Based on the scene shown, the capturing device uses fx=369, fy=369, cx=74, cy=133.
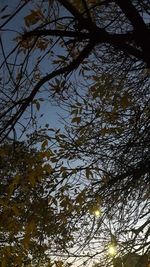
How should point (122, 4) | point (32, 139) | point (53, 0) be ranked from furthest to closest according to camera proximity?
point (32, 139) < point (53, 0) < point (122, 4)

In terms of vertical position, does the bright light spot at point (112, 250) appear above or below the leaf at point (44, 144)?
below

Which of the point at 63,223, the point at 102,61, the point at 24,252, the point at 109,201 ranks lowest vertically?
the point at 24,252

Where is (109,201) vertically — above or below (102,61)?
below

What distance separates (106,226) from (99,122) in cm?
160

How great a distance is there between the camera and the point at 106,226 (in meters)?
5.59

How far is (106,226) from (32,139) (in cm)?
191

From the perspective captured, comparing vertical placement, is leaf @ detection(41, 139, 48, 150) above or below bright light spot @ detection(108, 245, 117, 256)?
above

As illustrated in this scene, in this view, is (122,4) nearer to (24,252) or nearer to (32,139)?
(32,139)

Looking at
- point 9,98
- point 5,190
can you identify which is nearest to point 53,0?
point 9,98

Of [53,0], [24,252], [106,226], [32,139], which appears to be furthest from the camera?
[106,226]

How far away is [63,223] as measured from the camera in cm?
514

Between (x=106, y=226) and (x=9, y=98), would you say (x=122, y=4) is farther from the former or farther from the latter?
(x=106, y=226)

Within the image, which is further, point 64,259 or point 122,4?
point 64,259

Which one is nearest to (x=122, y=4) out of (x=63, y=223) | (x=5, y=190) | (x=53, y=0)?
(x=53, y=0)
